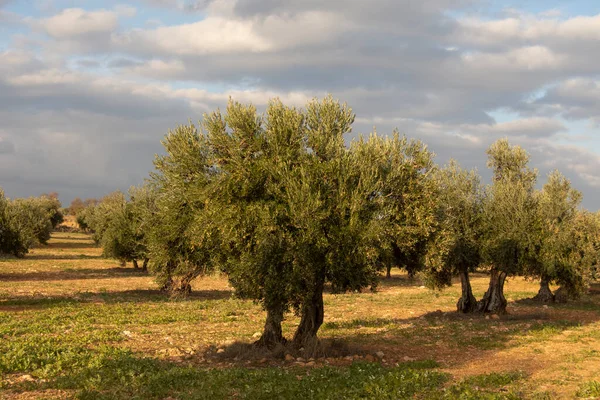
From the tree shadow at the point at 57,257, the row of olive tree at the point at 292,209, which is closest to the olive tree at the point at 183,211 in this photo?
the row of olive tree at the point at 292,209

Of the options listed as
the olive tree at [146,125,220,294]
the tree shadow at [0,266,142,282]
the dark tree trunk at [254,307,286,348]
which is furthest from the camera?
the tree shadow at [0,266,142,282]

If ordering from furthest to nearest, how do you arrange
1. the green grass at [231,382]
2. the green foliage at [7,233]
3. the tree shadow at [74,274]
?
1. the tree shadow at [74,274]
2. the green foliage at [7,233]
3. the green grass at [231,382]

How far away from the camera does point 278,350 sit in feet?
70.4

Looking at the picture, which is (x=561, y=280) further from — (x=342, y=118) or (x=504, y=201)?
(x=342, y=118)

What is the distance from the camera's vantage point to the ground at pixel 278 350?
622 inches

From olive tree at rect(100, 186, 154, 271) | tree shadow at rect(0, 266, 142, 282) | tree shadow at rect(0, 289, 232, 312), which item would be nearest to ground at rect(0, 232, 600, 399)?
tree shadow at rect(0, 289, 232, 312)

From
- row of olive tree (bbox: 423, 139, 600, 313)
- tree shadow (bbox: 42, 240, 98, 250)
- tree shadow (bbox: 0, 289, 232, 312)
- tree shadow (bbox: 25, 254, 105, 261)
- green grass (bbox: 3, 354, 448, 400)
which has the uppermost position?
row of olive tree (bbox: 423, 139, 600, 313)

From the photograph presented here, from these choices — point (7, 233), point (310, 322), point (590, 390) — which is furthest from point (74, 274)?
point (590, 390)

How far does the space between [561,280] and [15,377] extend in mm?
34387

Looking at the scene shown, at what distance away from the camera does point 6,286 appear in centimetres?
4578

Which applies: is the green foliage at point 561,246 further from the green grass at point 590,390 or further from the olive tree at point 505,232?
the green grass at point 590,390

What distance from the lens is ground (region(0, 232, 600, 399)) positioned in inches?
622

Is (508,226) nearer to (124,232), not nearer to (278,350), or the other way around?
(278,350)

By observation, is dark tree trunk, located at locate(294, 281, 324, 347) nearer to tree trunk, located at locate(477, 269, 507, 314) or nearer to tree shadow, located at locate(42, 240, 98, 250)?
tree trunk, located at locate(477, 269, 507, 314)
